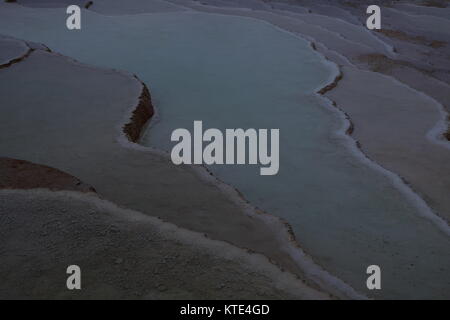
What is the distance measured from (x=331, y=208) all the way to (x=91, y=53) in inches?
205

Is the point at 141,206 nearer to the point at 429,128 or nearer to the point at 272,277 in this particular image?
the point at 272,277

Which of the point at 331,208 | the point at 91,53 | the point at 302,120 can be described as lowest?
the point at 331,208

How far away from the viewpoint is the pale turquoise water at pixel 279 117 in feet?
12.1

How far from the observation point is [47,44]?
8.39 metres

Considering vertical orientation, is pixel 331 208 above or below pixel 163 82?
below

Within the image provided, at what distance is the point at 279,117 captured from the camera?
5.86 m

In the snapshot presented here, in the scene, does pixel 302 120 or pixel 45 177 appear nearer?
pixel 45 177

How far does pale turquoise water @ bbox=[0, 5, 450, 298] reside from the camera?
3688mm

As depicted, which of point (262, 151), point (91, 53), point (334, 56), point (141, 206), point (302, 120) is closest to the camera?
point (141, 206)
